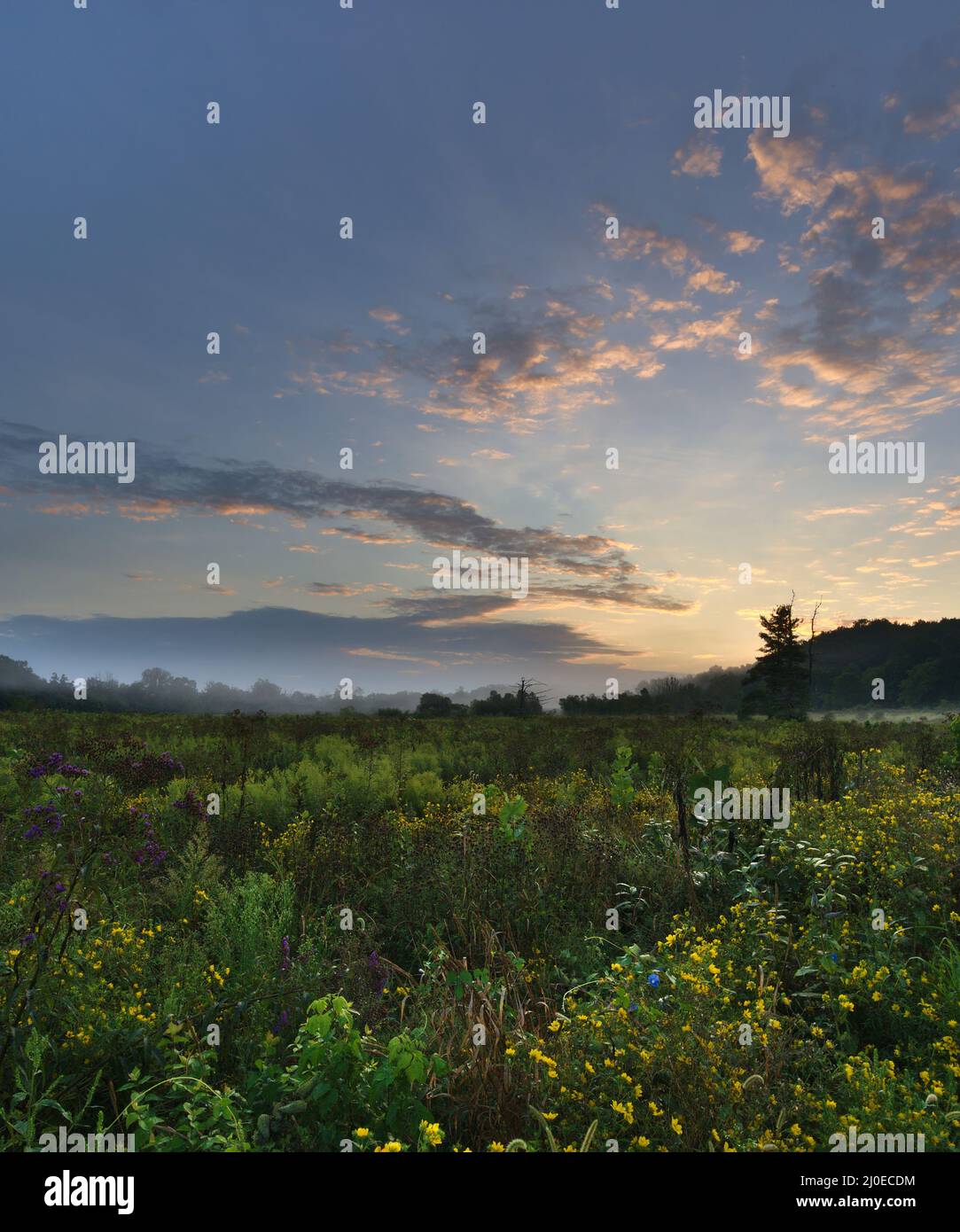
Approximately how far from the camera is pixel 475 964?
5133 mm

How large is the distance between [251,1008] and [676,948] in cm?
291

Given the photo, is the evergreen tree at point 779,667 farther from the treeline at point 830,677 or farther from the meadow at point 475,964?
the meadow at point 475,964

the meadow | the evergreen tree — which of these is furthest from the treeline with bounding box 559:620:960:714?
the meadow

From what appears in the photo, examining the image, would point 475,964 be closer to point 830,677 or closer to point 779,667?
point 779,667

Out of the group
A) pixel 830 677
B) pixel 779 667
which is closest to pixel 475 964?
pixel 779 667

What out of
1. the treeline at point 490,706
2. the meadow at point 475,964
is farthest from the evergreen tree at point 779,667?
the meadow at point 475,964

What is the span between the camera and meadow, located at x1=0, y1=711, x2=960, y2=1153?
2891 millimetres

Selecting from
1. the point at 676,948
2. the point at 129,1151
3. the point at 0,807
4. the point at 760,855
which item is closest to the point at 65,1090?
the point at 129,1151

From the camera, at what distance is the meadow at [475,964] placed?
9.48 feet

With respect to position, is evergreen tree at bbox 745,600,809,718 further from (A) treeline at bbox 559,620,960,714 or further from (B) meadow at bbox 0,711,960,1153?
(B) meadow at bbox 0,711,960,1153

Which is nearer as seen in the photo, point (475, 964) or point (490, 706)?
point (475, 964)

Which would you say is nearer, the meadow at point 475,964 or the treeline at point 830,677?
the meadow at point 475,964

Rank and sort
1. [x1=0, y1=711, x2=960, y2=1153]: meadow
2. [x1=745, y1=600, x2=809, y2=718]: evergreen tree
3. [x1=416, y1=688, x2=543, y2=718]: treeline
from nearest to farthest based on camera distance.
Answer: [x1=0, y1=711, x2=960, y2=1153]: meadow < [x1=416, y1=688, x2=543, y2=718]: treeline < [x1=745, y1=600, x2=809, y2=718]: evergreen tree

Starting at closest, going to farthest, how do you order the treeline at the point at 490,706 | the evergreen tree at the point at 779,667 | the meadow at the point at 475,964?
the meadow at the point at 475,964 < the treeline at the point at 490,706 < the evergreen tree at the point at 779,667
